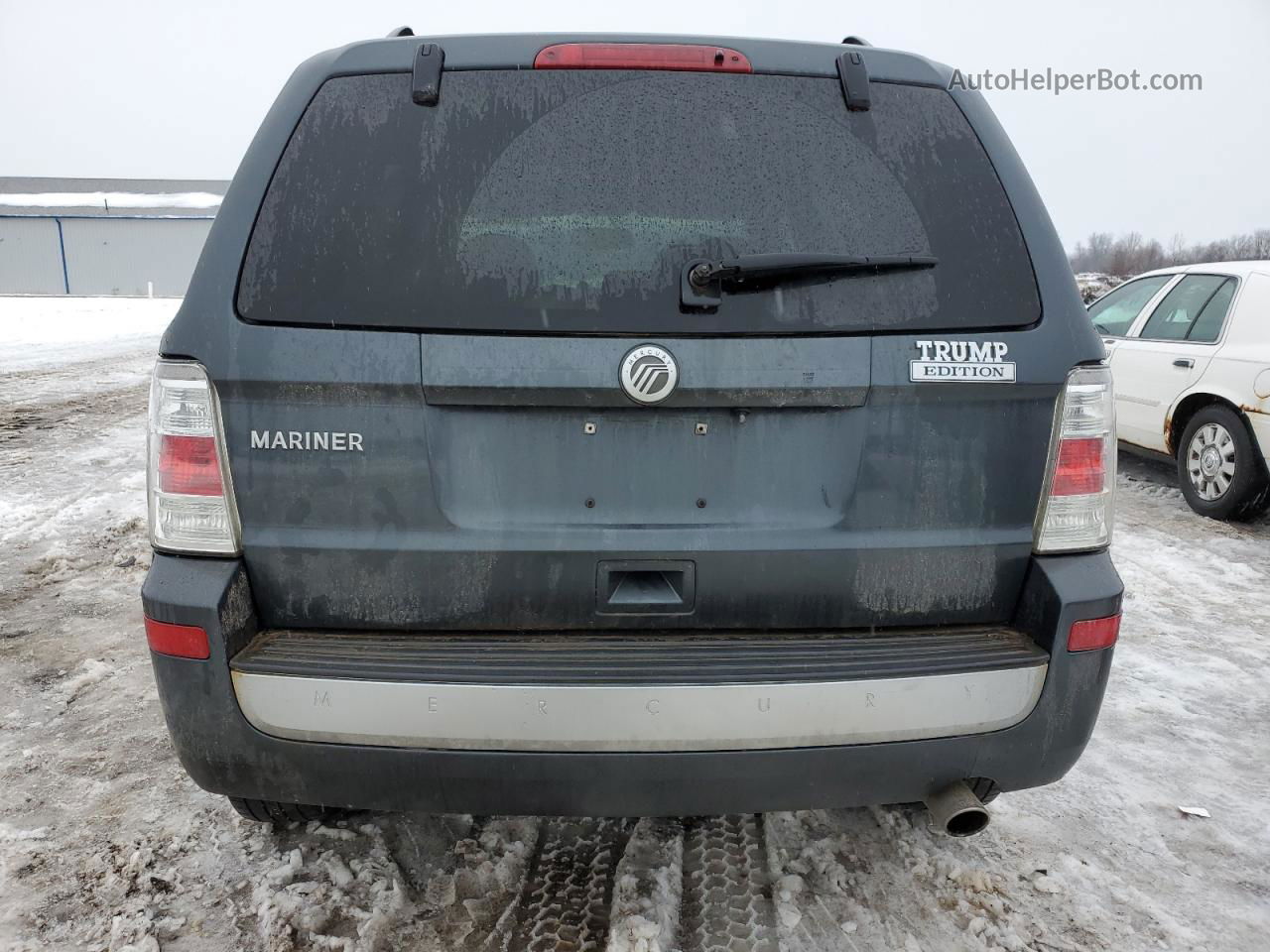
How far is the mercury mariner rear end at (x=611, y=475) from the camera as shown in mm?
1831

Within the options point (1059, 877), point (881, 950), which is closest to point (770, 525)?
point (881, 950)

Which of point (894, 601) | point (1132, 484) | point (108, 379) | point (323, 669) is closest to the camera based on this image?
point (323, 669)

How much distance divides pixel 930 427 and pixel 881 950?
1.29 m

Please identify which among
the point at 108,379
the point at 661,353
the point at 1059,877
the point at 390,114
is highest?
the point at 390,114

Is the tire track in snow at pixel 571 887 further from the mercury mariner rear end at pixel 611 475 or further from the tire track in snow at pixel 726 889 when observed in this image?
the mercury mariner rear end at pixel 611 475

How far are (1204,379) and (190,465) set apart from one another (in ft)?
22.3

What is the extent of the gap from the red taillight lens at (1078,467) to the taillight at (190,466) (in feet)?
5.94

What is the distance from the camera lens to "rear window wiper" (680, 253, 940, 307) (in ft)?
6.10

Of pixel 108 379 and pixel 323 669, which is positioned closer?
pixel 323 669

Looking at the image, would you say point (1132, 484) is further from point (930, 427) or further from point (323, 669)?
point (323, 669)

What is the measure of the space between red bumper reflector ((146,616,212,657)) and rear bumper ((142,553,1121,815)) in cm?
2

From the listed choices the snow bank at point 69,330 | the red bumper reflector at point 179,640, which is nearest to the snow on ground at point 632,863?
the red bumper reflector at point 179,640

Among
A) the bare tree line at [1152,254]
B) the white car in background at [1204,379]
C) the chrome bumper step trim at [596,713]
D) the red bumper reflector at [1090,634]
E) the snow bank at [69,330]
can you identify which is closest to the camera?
the chrome bumper step trim at [596,713]

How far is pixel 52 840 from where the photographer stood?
2539mm
